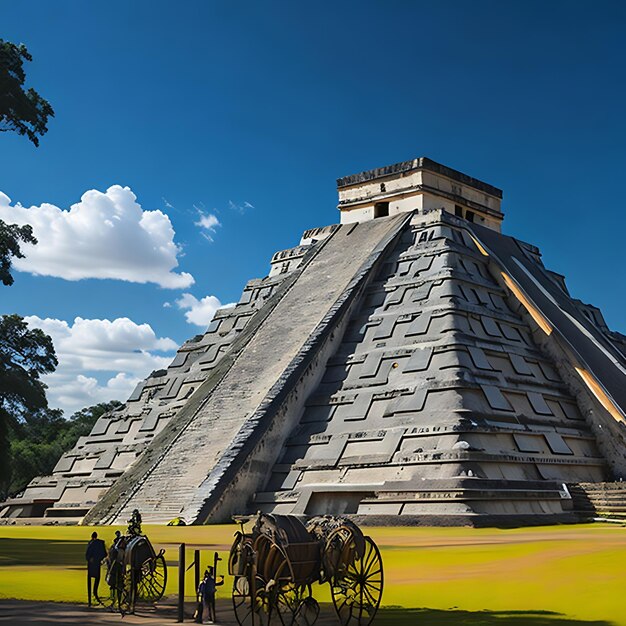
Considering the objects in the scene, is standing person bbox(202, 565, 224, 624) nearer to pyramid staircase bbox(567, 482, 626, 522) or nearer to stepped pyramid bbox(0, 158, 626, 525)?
stepped pyramid bbox(0, 158, 626, 525)

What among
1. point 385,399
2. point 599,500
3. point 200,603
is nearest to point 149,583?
point 200,603

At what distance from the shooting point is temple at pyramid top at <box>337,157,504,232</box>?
24344 millimetres

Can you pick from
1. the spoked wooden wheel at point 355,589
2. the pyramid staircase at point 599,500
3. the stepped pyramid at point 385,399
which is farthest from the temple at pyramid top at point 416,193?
the spoked wooden wheel at point 355,589

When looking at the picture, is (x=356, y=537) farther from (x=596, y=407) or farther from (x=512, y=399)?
(x=596, y=407)

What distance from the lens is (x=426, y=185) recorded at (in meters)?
24.3

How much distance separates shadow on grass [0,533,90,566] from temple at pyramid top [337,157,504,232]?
47.1 feet

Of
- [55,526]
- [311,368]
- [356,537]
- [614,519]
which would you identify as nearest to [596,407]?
[614,519]

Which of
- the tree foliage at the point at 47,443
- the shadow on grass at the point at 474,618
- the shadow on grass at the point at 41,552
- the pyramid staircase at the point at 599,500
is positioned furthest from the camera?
the tree foliage at the point at 47,443

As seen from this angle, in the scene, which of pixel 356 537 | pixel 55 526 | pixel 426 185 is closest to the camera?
pixel 356 537

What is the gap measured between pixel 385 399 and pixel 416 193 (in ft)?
30.2

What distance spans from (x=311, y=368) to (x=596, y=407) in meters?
6.15

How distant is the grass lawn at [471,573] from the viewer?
6.45 metres

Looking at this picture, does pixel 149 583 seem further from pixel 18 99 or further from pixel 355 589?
pixel 18 99

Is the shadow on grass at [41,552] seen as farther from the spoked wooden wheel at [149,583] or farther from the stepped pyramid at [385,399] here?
the stepped pyramid at [385,399]
